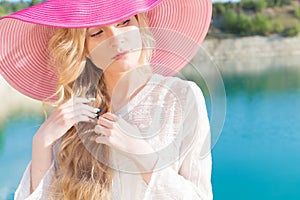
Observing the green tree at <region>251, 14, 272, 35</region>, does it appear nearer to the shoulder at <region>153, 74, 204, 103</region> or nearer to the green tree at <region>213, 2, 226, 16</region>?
the green tree at <region>213, 2, 226, 16</region>

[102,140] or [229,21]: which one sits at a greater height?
[102,140]

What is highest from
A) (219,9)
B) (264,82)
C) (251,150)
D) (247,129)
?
(251,150)

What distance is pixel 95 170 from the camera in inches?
23.5

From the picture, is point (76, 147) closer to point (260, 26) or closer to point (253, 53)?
point (253, 53)

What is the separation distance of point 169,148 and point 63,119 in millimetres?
126

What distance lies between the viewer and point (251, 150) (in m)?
5.29

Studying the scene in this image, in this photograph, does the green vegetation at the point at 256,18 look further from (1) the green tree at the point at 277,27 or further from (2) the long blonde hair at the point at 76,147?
(2) the long blonde hair at the point at 76,147

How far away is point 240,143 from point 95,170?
5132 millimetres

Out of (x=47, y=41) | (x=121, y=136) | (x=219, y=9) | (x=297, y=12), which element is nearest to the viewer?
(x=121, y=136)

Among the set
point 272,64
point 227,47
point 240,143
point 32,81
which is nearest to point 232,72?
point 272,64

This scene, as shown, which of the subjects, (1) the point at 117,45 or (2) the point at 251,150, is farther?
(2) the point at 251,150

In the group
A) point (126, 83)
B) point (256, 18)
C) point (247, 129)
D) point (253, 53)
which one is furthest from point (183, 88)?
point (256, 18)

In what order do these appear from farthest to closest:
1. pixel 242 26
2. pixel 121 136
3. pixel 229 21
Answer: pixel 229 21 → pixel 242 26 → pixel 121 136

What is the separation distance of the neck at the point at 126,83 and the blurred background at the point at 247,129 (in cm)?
6
